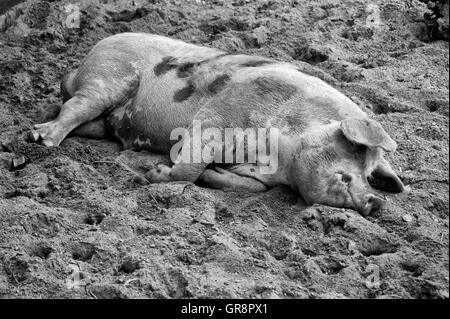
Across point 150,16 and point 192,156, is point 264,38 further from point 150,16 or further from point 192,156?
point 192,156

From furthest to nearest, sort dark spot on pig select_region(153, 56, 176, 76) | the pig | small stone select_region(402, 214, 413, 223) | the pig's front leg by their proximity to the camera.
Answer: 1. dark spot on pig select_region(153, 56, 176, 76)
2. the pig's front leg
3. the pig
4. small stone select_region(402, 214, 413, 223)

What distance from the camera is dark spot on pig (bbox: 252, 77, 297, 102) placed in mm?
4906

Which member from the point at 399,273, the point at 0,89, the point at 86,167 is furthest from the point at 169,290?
the point at 0,89

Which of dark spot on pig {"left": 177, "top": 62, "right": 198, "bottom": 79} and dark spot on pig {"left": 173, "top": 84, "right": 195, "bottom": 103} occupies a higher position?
dark spot on pig {"left": 177, "top": 62, "right": 198, "bottom": 79}

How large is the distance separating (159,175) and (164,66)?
3.08 ft

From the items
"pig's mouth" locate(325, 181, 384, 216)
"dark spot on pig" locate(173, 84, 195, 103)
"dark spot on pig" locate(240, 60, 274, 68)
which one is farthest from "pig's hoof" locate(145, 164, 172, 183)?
"pig's mouth" locate(325, 181, 384, 216)

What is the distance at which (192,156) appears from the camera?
16.1 ft

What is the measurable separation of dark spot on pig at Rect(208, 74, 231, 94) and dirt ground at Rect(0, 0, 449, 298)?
65cm

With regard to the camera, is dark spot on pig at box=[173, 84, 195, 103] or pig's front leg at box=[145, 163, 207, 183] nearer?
pig's front leg at box=[145, 163, 207, 183]

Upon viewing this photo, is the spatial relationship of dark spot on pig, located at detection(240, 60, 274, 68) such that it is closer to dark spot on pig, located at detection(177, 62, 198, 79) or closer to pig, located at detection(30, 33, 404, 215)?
pig, located at detection(30, 33, 404, 215)

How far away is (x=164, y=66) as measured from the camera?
217 inches

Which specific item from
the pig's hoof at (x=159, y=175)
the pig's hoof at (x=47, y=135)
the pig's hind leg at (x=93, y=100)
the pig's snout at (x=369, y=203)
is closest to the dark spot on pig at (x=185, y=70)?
the pig's hind leg at (x=93, y=100)
